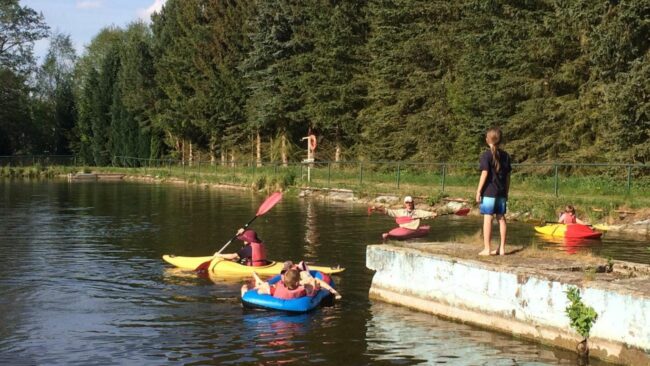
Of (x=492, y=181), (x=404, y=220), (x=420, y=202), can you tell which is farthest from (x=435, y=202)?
(x=492, y=181)

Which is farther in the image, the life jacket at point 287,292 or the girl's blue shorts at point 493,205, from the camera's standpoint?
the life jacket at point 287,292

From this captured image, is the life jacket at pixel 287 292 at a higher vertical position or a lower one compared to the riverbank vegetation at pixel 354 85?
lower

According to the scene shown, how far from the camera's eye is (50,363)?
31.4 feet

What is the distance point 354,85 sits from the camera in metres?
50.1

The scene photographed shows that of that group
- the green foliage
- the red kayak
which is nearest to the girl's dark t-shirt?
the green foliage

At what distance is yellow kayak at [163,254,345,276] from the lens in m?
15.3

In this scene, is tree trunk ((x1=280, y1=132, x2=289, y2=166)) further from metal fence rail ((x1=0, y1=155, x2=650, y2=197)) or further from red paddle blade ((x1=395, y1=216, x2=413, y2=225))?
red paddle blade ((x1=395, y1=216, x2=413, y2=225))

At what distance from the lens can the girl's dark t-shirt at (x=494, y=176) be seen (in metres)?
11.2

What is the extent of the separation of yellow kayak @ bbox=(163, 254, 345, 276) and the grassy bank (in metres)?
12.7

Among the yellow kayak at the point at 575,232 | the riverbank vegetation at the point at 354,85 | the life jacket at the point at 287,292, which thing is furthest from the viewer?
the riverbank vegetation at the point at 354,85

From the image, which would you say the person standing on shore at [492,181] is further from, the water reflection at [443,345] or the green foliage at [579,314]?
the green foliage at [579,314]

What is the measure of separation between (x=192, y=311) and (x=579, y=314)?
6239 millimetres

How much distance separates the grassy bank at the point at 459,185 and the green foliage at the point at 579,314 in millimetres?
15902

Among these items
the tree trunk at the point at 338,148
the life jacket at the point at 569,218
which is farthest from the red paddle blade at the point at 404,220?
the tree trunk at the point at 338,148
